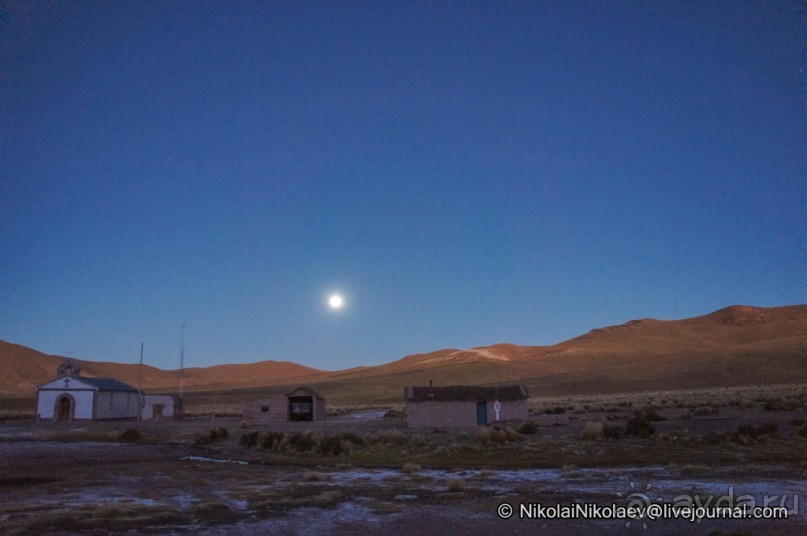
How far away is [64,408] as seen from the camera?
60031 millimetres

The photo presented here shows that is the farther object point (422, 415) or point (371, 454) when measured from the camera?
point (422, 415)

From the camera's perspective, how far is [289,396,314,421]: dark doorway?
57.2 metres

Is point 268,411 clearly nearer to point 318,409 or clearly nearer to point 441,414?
point 318,409

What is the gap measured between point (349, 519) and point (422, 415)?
3120 cm

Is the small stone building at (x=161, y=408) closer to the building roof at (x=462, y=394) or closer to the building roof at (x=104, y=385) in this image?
the building roof at (x=104, y=385)

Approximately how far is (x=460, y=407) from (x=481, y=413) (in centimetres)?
163

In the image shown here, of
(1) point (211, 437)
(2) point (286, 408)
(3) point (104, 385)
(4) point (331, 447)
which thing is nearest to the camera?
(4) point (331, 447)

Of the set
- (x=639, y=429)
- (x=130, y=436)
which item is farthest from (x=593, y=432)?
(x=130, y=436)

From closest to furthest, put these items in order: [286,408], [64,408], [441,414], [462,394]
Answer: [441,414]
[462,394]
[286,408]
[64,408]

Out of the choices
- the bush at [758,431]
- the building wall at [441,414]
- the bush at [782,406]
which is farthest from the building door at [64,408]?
the bush at [782,406]

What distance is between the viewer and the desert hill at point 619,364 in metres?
101

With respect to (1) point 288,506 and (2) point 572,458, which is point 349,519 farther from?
(2) point 572,458

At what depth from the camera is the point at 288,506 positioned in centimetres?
1489

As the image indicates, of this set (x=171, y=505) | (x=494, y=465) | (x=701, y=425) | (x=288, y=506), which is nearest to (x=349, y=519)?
(x=288, y=506)
